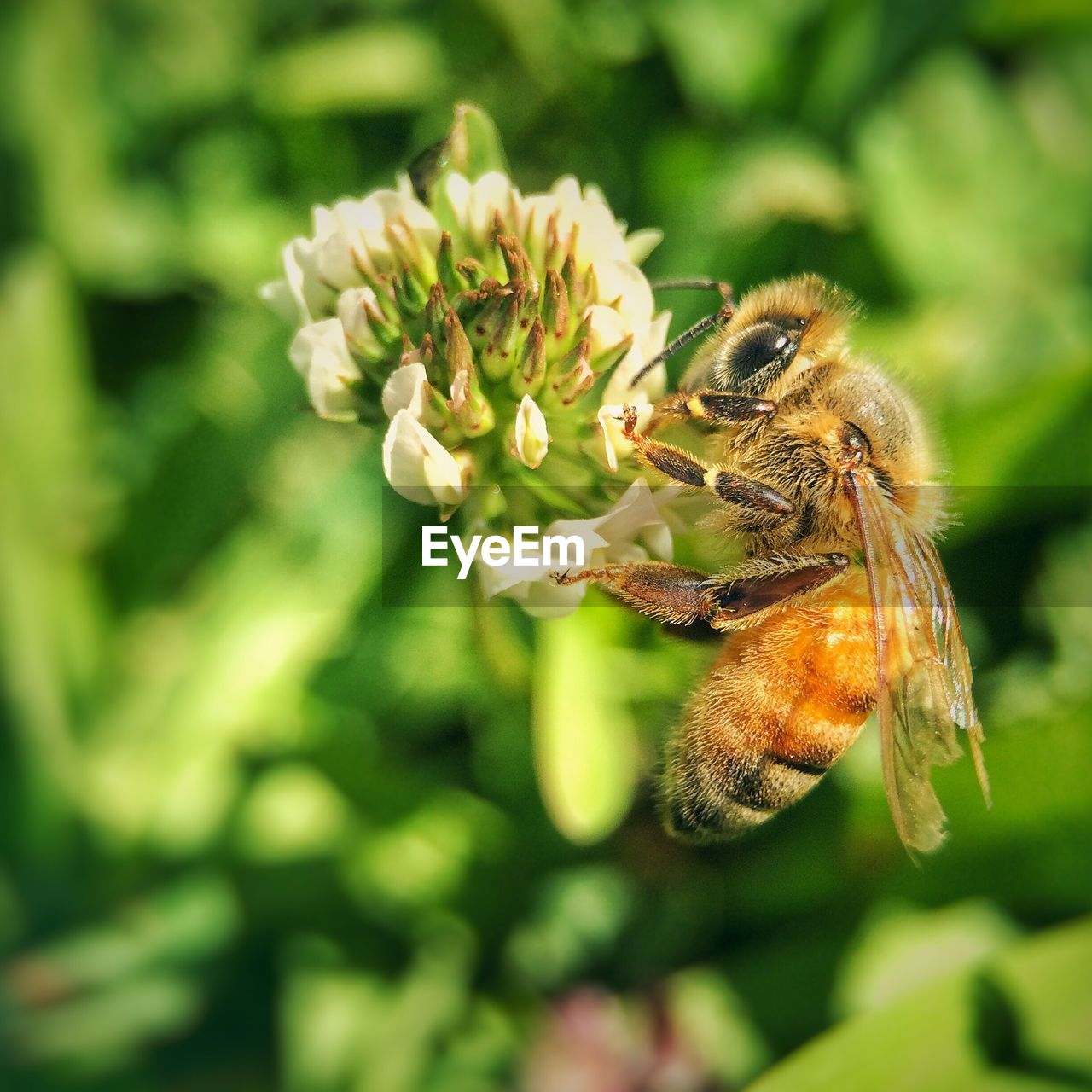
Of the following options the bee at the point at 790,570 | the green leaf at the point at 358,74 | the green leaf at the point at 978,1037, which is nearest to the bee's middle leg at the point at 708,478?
the bee at the point at 790,570

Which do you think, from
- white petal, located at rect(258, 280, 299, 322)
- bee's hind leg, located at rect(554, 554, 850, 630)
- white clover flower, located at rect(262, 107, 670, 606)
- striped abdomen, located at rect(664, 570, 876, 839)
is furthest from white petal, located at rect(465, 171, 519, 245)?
striped abdomen, located at rect(664, 570, 876, 839)

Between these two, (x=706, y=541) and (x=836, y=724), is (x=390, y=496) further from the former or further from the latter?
(x=836, y=724)

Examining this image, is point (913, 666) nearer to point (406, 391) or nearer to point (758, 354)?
point (758, 354)

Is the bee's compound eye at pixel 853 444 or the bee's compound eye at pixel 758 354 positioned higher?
the bee's compound eye at pixel 758 354

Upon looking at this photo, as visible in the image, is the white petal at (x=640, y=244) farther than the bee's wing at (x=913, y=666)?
Yes

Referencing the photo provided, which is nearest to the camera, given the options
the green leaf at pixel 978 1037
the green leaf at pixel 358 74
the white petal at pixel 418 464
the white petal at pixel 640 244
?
the white petal at pixel 418 464

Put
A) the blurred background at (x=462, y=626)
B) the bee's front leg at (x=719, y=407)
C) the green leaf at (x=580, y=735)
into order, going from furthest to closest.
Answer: the blurred background at (x=462, y=626) → the green leaf at (x=580, y=735) → the bee's front leg at (x=719, y=407)

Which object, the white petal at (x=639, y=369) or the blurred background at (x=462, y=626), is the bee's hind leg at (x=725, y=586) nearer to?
the white petal at (x=639, y=369)

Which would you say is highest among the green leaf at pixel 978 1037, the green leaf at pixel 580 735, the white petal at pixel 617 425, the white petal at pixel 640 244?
the white petal at pixel 640 244
